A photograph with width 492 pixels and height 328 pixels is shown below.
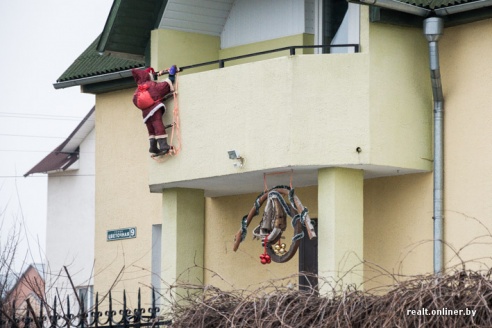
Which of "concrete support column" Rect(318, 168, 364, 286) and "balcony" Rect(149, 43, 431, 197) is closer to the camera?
"balcony" Rect(149, 43, 431, 197)

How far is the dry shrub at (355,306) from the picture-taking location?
1280cm

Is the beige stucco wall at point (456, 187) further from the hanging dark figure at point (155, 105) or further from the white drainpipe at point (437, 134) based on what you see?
the hanging dark figure at point (155, 105)

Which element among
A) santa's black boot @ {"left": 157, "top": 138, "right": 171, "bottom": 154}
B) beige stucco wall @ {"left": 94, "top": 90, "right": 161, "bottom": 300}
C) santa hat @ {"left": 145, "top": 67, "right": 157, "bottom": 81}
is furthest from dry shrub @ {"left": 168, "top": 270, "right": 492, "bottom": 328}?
beige stucco wall @ {"left": 94, "top": 90, "right": 161, "bottom": 300}

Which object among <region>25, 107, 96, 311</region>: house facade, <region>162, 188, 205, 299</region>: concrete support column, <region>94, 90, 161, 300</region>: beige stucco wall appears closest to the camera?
<region>162, 188, 205, 299</region>: concrete support column

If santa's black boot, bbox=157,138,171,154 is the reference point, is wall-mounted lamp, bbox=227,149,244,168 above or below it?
below

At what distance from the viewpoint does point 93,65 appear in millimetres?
24688

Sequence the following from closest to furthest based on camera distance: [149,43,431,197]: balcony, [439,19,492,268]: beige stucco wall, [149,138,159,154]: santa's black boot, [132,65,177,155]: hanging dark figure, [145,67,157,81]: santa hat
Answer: [439,19,492,268]: beige stucco wall < [149,43,431,197]: balcony < [132,65,177,155]: hanging dark figure < [149,138,159,154]: santa's black boot < [145,67,157,81]: santa hat

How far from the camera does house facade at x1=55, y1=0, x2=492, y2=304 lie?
18984 millimetres

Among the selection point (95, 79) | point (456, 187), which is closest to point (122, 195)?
point (95, 79)

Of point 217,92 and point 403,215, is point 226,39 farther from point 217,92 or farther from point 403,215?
point 403,215

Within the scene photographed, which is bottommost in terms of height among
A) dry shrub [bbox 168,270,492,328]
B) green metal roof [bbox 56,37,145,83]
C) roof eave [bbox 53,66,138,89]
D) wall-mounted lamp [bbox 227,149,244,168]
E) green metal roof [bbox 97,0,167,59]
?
dry shrub [bbox 168,270,492,328]

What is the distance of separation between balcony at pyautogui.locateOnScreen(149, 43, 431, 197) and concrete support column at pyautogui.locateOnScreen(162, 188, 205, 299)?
1887 millimetres

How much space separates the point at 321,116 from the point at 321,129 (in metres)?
0.18

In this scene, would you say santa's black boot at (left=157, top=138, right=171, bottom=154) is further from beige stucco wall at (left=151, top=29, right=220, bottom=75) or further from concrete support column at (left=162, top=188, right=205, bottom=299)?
beige stucco wall at (left=151, top=29, right=220, bottom=75)
